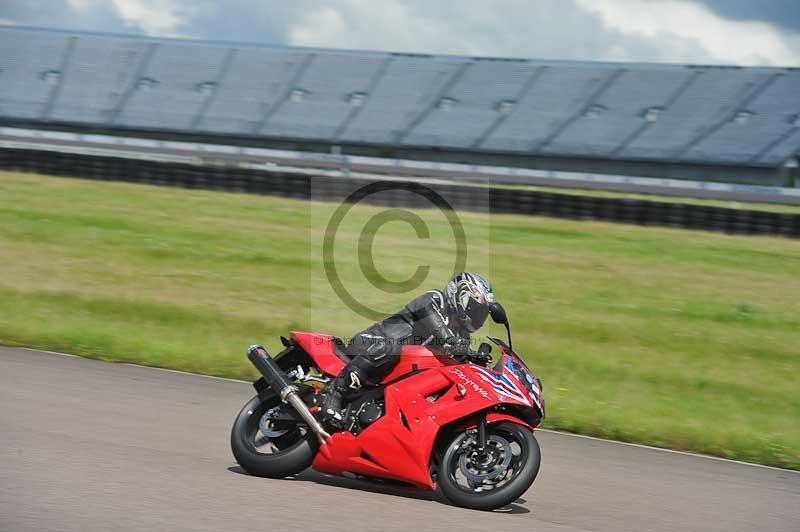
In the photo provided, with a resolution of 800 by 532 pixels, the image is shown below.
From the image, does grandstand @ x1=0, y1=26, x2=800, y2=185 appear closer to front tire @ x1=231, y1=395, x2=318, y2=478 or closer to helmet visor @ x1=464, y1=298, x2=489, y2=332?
helmet visor @ x1=464, y1=298, x2=489, y2=332

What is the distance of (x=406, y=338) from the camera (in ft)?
19.7

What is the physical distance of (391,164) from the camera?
27.6m

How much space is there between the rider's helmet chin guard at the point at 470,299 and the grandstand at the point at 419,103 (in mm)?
36922

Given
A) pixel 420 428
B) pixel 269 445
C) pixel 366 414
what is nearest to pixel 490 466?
pixel 420 428

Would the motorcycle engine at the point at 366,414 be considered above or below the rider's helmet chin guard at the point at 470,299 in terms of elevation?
below

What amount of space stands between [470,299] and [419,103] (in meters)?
42.8

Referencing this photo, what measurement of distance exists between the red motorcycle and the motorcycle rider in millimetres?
71

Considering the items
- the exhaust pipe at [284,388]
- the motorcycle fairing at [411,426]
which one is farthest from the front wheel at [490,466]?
the exhaust pipe at [284,388]

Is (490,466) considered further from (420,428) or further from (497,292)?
(497,292)

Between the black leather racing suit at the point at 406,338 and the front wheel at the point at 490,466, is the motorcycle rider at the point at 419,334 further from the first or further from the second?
the front wheel at the point at 490,466

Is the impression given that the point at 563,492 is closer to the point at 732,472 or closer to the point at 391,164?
the point at 732,472

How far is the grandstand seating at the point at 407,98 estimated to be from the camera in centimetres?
4291

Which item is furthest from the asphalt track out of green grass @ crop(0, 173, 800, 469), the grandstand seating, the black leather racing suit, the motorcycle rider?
the grandstand seating

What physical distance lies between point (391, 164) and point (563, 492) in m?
21.9
